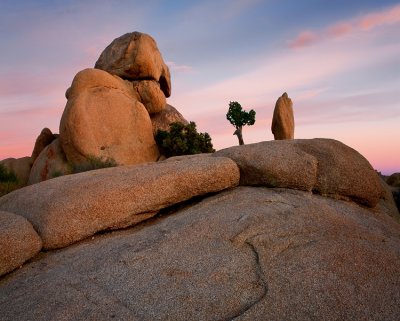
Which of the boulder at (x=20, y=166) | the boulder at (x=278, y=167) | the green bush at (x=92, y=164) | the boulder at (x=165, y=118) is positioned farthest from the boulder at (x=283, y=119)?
the boulder at (x=20, y=166)

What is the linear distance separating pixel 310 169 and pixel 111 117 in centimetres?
1724

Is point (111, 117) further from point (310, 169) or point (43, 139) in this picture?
point (310, 169)

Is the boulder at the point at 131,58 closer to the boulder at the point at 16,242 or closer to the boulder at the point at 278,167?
the boulder at the point at 278,167

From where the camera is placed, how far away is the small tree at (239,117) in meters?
29.3

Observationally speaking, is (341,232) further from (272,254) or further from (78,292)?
(78,292)

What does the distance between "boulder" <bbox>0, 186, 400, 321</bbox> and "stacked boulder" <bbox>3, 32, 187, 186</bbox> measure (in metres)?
15.4

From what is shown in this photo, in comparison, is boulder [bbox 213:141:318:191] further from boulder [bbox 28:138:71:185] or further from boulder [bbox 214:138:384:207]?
boulder [bbox 28:138:71:185]

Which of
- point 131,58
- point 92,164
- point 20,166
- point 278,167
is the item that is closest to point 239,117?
point 131,58

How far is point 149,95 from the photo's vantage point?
97.9 feet

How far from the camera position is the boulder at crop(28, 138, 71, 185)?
82.4 feet

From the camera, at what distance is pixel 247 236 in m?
7.79

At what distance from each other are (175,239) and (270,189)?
3.79 meters

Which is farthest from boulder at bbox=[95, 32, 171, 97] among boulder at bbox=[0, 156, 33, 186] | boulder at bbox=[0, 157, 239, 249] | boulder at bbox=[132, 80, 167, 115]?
boulder at bbox=[0, 157, 239, 249]

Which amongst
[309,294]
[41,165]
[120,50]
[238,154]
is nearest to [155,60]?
[120,50]
